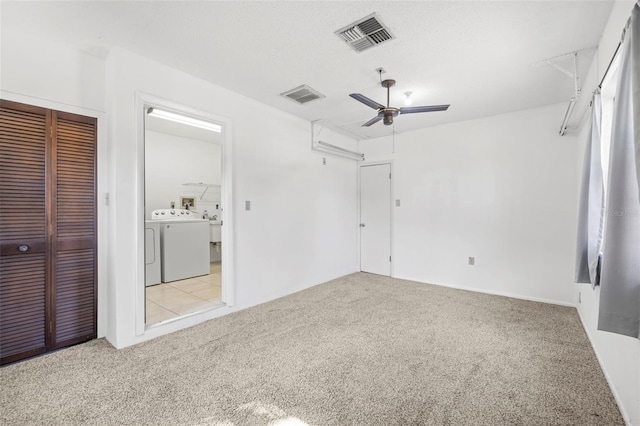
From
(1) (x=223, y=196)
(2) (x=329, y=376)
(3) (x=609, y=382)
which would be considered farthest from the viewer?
(1) (x=223, y=196)

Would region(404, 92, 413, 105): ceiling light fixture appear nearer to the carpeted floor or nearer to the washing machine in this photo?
the carpeted floor

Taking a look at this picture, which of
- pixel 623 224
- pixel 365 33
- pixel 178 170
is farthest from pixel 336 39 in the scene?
pixel 178 170

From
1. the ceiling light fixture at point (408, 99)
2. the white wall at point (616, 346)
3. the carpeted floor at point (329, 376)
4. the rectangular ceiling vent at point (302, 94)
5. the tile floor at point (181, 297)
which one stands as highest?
the rectangular ceiling vent at point (302, 94)

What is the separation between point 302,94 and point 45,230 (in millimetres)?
2855

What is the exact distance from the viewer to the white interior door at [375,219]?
5.25 metres

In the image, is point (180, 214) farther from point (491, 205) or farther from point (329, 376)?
point (491, 205)

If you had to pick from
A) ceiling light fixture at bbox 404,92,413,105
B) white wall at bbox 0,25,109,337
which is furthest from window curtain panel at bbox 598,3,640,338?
white wall at bbox 0,25,109,337

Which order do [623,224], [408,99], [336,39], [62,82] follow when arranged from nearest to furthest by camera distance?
[623,224] → [336,39] → [62,82] → [408,99]

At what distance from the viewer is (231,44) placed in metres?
2.43

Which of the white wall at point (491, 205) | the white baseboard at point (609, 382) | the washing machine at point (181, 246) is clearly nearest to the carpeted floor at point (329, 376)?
the white baseboard at point (609, 382)

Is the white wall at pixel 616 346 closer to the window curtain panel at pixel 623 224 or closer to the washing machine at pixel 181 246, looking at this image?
the window curtain panel at pixel 623 224

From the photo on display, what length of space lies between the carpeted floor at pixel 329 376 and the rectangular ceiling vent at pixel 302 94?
2650 millimetres

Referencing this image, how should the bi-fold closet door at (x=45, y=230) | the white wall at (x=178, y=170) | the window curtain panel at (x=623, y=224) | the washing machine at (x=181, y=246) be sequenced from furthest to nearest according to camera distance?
the white wall at (x=178, y=170)
the washing machine at (x=181, y=246)
the bi-fold closet door at (x=45, y=230)
the window curtain panel at (x=623, y=224)

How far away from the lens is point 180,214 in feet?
17.7
